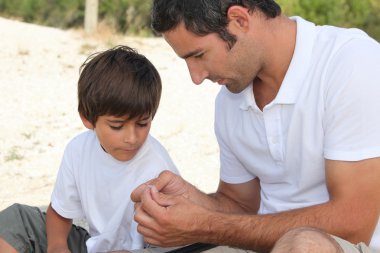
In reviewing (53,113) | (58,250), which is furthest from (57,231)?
(53,113)

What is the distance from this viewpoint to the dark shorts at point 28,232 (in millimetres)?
2945

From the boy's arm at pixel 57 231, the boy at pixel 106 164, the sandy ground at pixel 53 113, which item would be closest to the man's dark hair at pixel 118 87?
the boy at pixel 106 164

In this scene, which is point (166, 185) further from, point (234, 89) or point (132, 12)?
point (132, 12)

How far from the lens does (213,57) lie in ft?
8.64

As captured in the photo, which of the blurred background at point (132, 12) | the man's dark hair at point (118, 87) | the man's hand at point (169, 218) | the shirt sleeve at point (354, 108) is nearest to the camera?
the shirt sleeve at point (354, 108)

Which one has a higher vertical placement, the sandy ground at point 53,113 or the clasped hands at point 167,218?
the clasped hands at point 167,218

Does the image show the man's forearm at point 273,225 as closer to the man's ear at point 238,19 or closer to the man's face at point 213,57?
the man's face at point 213,57

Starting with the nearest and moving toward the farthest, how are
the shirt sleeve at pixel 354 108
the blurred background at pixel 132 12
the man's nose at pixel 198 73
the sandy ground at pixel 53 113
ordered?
1. the shirt sleeve at pixel 354 108
2. the man's nose at pixel 198 73
3. the sandy ground at pixel 53 113
4. the blurred background at pixel 132 12

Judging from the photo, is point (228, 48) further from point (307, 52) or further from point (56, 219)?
point (56, 219)

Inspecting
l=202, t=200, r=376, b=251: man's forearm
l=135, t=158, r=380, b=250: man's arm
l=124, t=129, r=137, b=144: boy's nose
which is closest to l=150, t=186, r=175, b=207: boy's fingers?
l=135, t=158, r=380, b=250: man's arm

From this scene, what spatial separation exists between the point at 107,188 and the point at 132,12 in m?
13.5

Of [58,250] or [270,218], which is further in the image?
[58,250]

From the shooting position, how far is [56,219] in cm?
301

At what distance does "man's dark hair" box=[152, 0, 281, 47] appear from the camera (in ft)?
8.45
